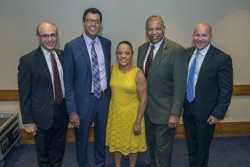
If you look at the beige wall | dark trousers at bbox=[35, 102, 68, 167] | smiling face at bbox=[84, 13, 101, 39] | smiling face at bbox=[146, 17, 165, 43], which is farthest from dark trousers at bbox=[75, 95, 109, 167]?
the beige wall

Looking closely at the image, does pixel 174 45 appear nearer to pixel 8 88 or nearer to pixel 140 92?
pixel 140 92

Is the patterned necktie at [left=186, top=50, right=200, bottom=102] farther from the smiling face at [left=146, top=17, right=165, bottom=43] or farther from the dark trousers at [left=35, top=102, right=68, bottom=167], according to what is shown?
the dark trousers at [left=35, top=102, right=68, bottom=167]

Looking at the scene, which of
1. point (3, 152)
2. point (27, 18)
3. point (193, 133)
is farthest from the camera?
point (27, 18)

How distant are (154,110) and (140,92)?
0.71 feet

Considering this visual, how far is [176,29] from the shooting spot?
157 inches

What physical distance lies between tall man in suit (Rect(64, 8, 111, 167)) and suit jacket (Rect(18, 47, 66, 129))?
0.57 ft

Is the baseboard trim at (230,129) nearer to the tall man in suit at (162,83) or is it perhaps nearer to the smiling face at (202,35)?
the tall man in suit at (162,83)

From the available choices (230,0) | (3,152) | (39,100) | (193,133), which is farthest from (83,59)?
(230,0)

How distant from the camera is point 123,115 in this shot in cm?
299

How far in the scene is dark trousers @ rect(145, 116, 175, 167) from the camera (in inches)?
115

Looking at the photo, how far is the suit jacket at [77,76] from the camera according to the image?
2.80m

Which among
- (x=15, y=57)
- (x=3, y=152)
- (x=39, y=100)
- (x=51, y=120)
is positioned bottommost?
(x=3, y=152)

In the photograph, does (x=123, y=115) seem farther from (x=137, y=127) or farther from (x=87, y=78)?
(x=87, y=78)

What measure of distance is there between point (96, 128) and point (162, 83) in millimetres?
817
